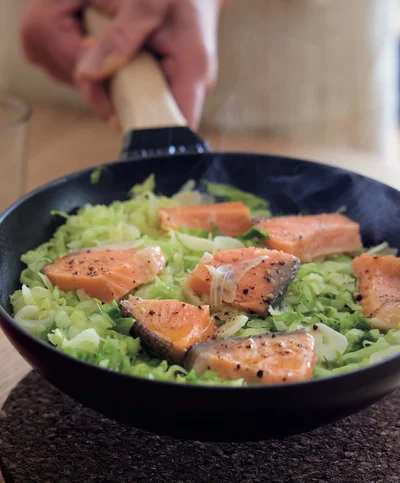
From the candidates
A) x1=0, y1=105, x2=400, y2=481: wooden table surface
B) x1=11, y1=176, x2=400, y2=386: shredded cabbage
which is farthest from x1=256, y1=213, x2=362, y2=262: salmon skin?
x1=0, y1=105, x2=400, y2=481: wooden table surface

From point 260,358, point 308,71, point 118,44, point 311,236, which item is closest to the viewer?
point 260,358

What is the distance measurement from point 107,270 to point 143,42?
Answer: 3.10ft

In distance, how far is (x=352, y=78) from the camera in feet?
8.48

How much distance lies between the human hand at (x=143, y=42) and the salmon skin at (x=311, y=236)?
689 millimetres

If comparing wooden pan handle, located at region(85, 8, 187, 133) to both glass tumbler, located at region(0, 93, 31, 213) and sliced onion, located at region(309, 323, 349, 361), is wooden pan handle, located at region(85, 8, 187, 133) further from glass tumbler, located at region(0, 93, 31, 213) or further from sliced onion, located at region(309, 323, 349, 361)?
sliced onion, located at region(309, 323, 349, 361)

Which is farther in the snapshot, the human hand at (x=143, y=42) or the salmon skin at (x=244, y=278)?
the human hand at (x=143, y=42)

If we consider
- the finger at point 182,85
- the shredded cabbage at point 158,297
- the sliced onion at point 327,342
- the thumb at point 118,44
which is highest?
the thumb at point 118,44

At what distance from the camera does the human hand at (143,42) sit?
1.80 metres

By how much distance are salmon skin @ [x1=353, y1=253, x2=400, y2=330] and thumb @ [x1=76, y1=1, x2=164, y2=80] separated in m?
0.90

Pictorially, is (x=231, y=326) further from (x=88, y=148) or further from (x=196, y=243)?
(x=88, y=148)

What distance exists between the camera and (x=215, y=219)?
139 centimetres

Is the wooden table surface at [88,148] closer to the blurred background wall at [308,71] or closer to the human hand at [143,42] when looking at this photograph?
the blurred background wall at [308,71]

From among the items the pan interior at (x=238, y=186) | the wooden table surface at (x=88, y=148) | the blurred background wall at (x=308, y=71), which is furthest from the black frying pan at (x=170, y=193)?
the blurred background wall at (x=308, y=71)

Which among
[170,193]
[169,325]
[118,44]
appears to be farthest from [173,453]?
[118,44]
